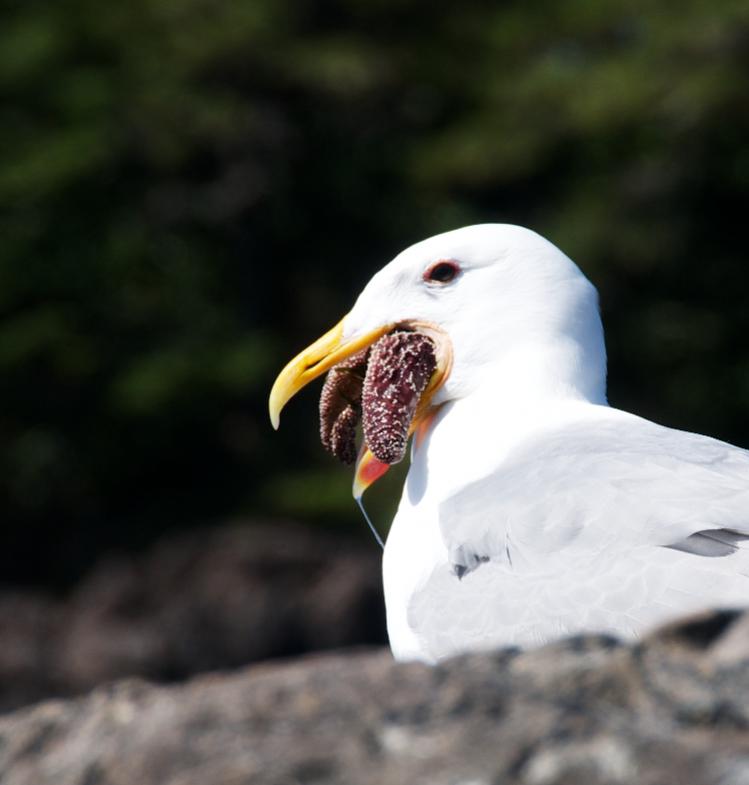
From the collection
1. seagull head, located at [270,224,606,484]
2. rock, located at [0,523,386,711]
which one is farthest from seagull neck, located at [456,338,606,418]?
rock, located at [0,523,386,711]

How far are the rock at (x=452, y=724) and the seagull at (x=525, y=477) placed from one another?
27cm

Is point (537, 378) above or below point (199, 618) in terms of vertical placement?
above

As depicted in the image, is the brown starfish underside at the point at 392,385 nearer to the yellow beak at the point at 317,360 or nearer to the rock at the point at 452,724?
→ the yellow beak at the point at 317,360

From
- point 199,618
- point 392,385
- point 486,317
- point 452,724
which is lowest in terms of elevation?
point 199,618

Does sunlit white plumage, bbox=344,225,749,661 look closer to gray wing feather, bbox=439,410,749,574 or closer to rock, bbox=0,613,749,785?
gray wing feather, bbox=439,410,749,574

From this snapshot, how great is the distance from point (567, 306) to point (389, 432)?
0.49 m

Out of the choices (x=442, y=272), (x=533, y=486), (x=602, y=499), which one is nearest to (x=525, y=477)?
(x=533, y=486)

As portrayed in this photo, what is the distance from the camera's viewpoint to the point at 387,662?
1780 millimetres

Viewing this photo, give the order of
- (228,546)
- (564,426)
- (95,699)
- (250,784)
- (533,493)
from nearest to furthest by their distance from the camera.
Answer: (250,784) → (95,699) → (533,493) → (564,426) → (228,546)

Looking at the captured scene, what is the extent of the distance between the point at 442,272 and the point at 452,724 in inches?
82.3

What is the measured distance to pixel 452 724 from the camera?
163 centimetres

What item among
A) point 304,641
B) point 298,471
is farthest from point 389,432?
point 298,471

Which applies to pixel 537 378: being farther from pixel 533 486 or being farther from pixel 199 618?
pixel 199 618

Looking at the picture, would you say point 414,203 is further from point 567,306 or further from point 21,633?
point 567,306
